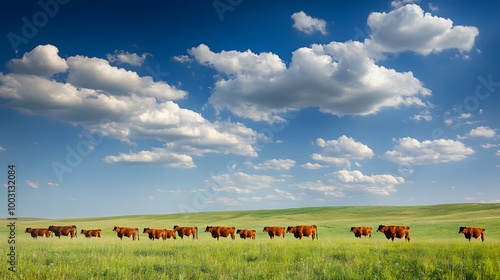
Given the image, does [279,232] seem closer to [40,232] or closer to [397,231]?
[397,231]

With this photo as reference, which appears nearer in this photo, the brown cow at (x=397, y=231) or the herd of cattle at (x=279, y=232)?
the brown cow at (x=397, y=231)

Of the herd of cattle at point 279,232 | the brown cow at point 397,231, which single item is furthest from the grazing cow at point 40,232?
the brown cow at point 397,231

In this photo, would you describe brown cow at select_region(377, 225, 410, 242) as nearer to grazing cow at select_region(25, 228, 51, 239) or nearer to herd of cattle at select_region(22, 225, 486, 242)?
herd of cattle at select_region(22, 225, 486, 242)

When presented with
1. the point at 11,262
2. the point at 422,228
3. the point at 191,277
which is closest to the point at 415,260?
the point at 191,277

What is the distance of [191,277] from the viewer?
10.1m

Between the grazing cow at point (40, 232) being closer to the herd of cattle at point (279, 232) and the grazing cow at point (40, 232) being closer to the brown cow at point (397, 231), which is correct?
the herd of cattle at point (279, 232)

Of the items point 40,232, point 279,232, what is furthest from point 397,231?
point 40,232

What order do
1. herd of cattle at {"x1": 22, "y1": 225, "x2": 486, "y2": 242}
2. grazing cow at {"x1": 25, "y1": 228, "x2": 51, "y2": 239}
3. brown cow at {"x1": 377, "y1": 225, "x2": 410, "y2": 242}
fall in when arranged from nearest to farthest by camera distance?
brown cow at {"x1": 377, "y1": 225, "x2": 410, "y2": 242} → herd of cattle at {"x1": 22, "y1": 225, "x2": 486, "y2": 242} → grazing cow at {"x1": 25, "y1": 228, "x2": 51, "y2": 239}

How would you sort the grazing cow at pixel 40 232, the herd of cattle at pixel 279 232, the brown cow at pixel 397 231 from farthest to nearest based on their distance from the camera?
the grazing cow at pixel 40 232
the herd of cattle at pixel 279 232
the brown cow at pixel 397 231

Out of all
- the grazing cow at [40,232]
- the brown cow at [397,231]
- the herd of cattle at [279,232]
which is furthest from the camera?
the grazing cow at [40,232]

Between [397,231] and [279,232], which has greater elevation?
[397,231]

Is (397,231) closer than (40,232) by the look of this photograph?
Yes

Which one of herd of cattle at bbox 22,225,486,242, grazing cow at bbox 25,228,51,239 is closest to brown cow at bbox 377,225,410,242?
herd of cattle at bbox 22,225,486,242

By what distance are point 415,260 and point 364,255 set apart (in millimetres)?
1847
